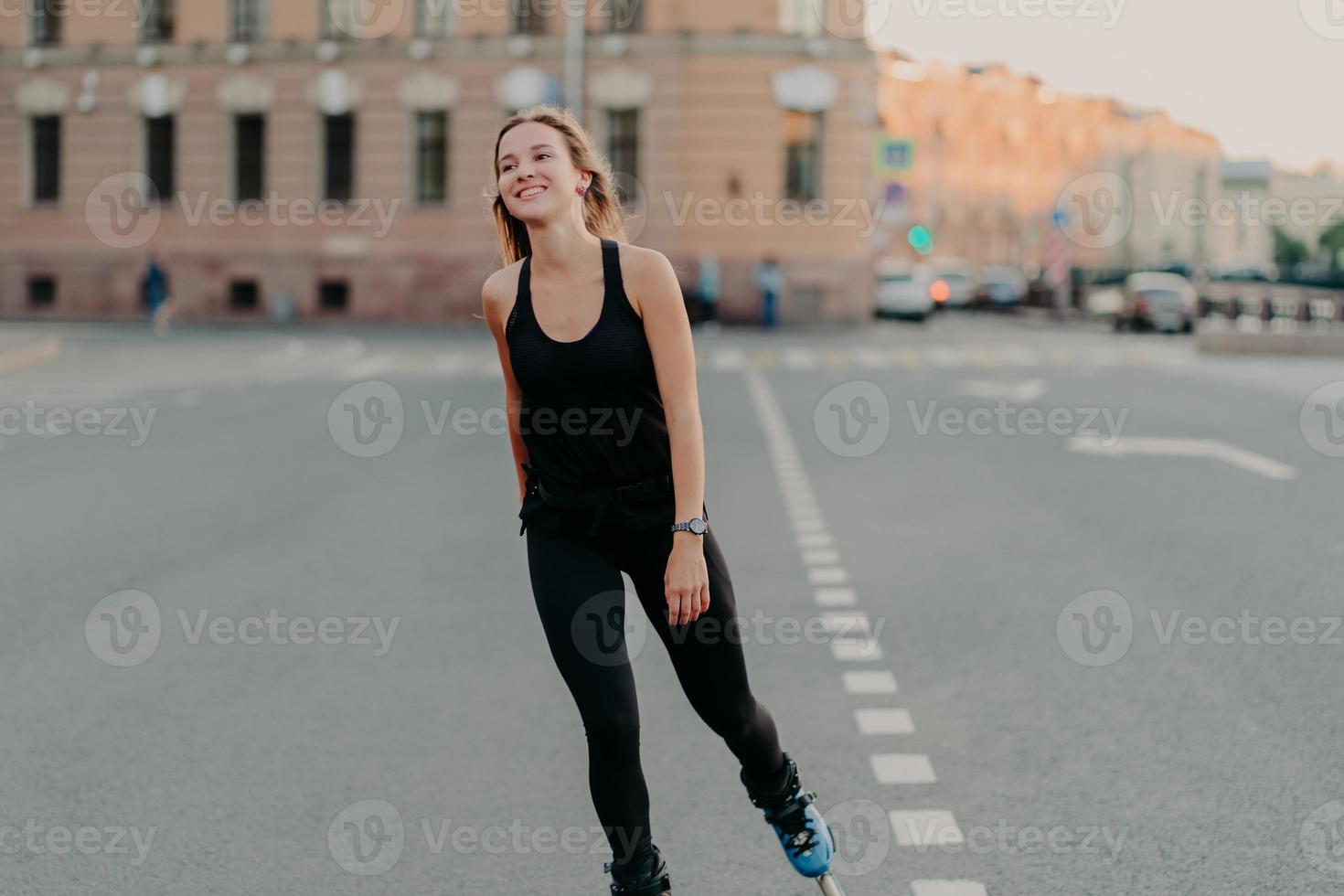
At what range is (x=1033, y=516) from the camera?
12312 mm

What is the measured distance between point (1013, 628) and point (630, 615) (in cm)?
199

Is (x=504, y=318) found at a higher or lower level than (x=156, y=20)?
lower

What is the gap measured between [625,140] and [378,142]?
608 centimetres

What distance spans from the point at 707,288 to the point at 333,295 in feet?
31.4

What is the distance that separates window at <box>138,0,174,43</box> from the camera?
46.0m

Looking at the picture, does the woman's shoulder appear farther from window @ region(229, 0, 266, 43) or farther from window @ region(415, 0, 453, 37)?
window @ region(229, 0, 266, 43)

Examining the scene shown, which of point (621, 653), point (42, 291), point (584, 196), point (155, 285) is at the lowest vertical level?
point (42, 291)

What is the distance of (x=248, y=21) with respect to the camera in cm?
4578

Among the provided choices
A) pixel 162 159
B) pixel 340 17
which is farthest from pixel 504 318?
pixel 162 159

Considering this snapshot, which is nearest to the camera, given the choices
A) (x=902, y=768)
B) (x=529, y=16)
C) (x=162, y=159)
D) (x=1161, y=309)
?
(x=902, y=768)

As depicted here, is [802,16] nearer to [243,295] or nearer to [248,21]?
[248,21]

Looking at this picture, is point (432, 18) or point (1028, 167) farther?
point (1028, 167)

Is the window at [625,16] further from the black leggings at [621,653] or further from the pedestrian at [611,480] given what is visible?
the black leggings at [621,653]

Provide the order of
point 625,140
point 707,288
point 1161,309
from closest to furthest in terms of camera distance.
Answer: point 707,288
point 625,140
point 1161,309
